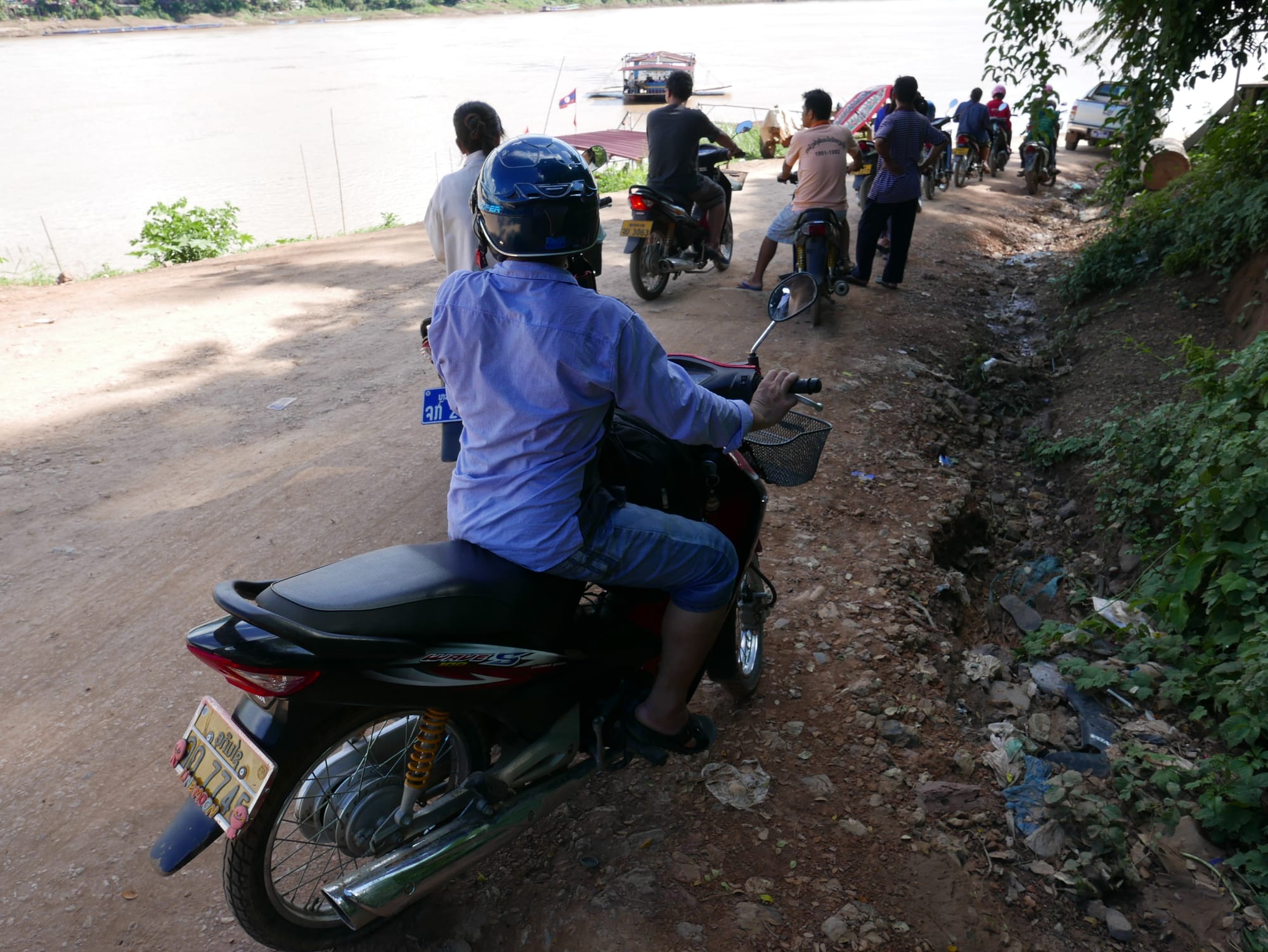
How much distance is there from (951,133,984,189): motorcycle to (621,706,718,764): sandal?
573 inches

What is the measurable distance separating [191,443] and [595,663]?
404cm

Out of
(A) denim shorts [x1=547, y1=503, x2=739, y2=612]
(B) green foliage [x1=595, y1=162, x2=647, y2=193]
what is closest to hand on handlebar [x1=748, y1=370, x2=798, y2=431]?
(A) denim shorts [x1=547, y1=503, x2=739, y2=612]

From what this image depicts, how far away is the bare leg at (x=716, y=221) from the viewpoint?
8.51 meters

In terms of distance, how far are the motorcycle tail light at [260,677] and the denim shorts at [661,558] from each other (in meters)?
0.64

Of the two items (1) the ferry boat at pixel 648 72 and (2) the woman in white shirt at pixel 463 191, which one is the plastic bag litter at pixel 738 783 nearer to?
(2) the woman in white shirt at pixel 463 191

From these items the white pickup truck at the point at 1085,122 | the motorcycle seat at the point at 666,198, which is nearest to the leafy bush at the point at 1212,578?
the motorcycle seat at the point at 666,198

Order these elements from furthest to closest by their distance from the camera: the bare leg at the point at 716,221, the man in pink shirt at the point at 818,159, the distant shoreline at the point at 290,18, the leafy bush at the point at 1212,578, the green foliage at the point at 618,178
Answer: the distant shoreline at the point at 290,18 → the green foliage at the point at 618,178 → the bare leg at the point at 716,221 → the man in pink shirt at the point at 818,159 → the leafy bush at the point at 1212,578

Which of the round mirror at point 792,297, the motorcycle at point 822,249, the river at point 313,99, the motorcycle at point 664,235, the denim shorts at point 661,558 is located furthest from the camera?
the river at point 313,99

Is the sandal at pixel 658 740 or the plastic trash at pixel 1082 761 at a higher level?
the sandal at pixel 658 740

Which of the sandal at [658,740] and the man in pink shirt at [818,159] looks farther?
the man in pink shirt at [818,159]

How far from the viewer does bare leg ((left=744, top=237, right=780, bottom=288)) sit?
8.09 metres

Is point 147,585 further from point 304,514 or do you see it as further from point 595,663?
point 595,663

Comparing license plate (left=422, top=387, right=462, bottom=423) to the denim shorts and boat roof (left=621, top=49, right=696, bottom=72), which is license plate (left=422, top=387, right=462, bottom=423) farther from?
boat roof (left=621, top=49, right=696, bottom=72)

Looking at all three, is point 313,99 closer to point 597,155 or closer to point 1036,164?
point 597,155
